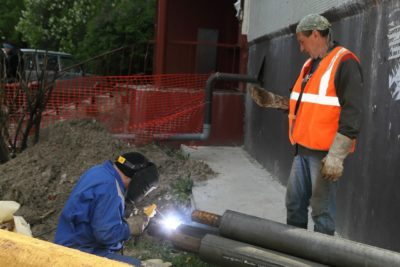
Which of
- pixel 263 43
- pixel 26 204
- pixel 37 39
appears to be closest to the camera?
pixel 26 204

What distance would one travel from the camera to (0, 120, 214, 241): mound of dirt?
6039mm

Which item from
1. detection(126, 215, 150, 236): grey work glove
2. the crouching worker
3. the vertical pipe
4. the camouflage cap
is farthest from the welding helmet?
the vertical pipe

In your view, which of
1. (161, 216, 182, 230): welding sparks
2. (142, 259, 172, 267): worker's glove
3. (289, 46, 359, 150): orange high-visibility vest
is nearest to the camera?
(289, 46, 359, 150): orange high-visibility vest

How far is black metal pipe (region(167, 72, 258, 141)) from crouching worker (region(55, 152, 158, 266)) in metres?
4.51

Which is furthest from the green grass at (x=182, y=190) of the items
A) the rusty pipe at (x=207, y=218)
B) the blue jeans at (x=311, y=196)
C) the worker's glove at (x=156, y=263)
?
the blue jeans at (x=311, y=196)

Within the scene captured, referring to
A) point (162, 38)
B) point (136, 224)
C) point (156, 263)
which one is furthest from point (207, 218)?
point (162, 38)

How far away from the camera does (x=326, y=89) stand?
3.49 m

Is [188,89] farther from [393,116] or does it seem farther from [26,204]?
[393,116]

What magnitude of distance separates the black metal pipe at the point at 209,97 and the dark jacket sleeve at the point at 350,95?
432cm

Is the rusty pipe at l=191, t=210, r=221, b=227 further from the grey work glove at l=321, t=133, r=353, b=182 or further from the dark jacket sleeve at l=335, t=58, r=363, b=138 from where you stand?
the dark jacket sleeve at l=335, t=58, r=363, b=138

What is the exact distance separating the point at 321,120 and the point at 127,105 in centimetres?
494

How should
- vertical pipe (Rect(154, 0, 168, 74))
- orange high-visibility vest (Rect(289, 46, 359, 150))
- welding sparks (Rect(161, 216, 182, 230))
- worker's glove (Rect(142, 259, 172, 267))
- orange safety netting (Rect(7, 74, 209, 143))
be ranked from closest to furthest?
orange high-visibility vest (Rect(289, 46, 359, 150)) → worker's glove (Rect(142, 259, 172, 267)) → welding sparks (Rect(161, 216, 182, 230)) → orange safety netting (Rect(7, 74, 209, 143)) → vertical pipe (Rect(154, 0, 168, 74))

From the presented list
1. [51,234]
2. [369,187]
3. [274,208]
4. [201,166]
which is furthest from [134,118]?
[369,187]

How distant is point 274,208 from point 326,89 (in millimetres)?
2237
